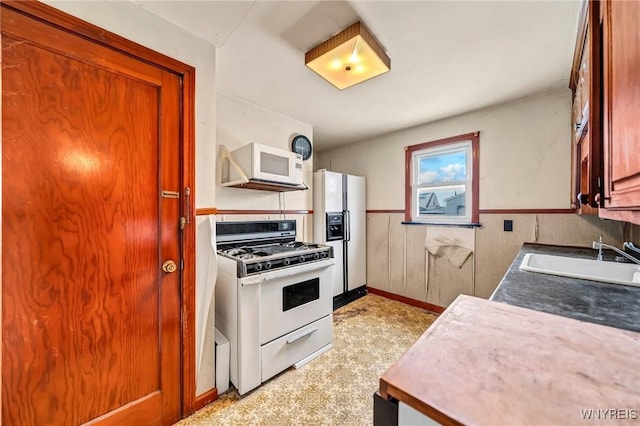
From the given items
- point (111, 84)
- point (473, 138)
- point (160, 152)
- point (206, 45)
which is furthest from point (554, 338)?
point (473, 138)

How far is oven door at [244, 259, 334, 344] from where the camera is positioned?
1780mm

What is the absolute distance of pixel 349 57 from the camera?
63.1 inches

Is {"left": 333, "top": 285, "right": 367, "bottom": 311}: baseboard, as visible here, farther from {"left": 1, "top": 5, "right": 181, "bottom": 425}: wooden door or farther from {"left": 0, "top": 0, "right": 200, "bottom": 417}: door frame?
{"left": 1, "top": 5, "right": 181, "bottom": 425}: wooden door

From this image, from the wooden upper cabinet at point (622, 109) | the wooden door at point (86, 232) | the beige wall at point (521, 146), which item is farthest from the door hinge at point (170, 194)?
the beige wall at point (521, 146)

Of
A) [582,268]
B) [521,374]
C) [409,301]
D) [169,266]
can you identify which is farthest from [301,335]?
[582,268]

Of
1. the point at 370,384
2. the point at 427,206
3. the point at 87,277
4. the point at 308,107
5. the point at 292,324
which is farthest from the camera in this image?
the point at 427,206

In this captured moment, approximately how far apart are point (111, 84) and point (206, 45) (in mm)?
631

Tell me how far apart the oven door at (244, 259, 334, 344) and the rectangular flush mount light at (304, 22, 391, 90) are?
1438 millimetres

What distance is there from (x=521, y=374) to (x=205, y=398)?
176 centimetres

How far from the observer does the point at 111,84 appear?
4.15ft

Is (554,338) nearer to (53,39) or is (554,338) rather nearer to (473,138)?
(53,39)

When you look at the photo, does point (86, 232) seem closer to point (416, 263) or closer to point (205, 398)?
point (205, 398)

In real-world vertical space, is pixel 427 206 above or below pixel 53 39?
below

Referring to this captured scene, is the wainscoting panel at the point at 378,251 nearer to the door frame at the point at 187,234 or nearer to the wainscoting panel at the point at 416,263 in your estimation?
the wainscoting panel at the point at 416,263
